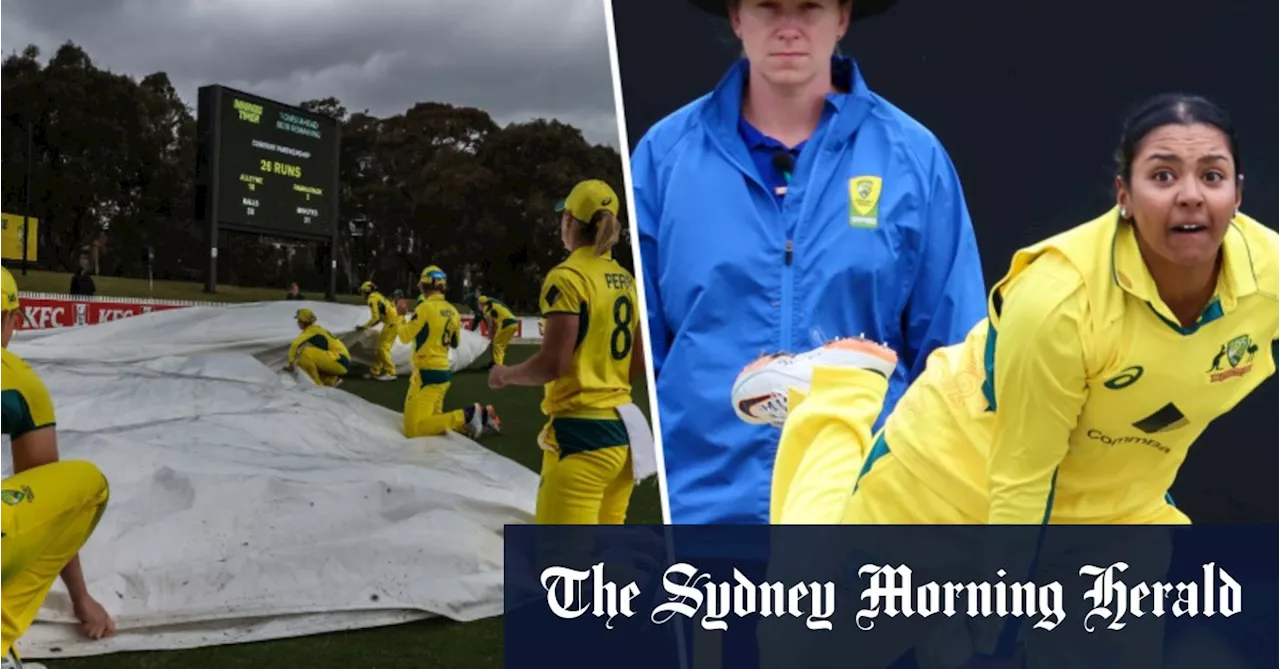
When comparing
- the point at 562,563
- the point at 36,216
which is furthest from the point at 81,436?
the point at 562,563

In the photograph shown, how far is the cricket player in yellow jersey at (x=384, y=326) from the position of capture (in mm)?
2240

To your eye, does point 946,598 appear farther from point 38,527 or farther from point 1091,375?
point 38,527

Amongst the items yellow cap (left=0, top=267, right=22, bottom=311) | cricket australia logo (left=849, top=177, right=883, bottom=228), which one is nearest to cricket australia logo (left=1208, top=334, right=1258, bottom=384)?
cricket australia logo (left=849, top=177, right=883, bottom=228)

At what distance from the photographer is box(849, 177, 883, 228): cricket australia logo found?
95 cm

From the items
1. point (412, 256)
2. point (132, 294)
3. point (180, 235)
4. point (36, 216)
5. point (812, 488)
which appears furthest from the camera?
point (132, 294)

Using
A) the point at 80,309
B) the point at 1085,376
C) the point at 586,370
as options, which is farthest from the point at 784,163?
the point at 80,309

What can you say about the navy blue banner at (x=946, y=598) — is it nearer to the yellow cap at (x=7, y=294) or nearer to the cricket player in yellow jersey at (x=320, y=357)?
the yellow cap at (x=7, y=294)

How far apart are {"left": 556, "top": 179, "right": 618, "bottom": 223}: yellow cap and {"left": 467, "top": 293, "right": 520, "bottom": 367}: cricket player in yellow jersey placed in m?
0.34

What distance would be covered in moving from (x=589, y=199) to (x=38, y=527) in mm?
1142

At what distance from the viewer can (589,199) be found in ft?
5.12

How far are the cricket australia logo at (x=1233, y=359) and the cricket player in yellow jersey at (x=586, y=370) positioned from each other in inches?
35.8

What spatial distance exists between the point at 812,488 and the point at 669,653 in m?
0.29

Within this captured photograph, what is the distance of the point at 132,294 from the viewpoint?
7.72ft

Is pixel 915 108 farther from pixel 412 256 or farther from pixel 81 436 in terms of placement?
pixel 81 436
